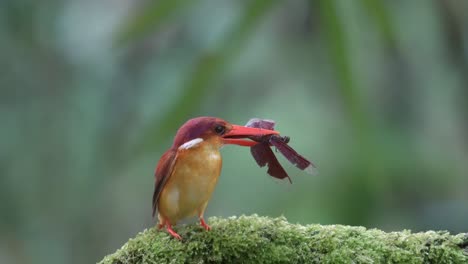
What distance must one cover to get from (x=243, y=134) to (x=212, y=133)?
104 millimetres

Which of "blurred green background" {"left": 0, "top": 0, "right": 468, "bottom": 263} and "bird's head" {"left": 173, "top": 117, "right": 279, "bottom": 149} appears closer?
"bird's head" {"left": 173, "top": 117, "right": 279, "bottom": 149}

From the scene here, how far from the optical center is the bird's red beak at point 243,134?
2316mm

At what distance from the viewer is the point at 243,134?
2.32m

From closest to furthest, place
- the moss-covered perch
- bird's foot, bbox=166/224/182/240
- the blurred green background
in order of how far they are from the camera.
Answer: the moss-covered perch < bird's foot, bbox=166/224/182/240 < the blurred green background

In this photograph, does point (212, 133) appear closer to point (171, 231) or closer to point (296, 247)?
point (171, 231)

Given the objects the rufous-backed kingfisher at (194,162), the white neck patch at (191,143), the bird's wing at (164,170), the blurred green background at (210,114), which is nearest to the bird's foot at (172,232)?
the rufous-backed kingfisher at (194,162)

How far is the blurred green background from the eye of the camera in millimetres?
5012

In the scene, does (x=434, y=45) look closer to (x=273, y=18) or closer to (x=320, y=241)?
(x=273, y=18)

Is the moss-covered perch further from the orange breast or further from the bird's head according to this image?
the bird's head

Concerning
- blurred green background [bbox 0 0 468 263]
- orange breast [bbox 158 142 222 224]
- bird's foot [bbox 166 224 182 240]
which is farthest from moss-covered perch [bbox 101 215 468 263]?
blurred green background [bbox 0 0 468 263]

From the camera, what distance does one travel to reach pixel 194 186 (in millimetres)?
2338

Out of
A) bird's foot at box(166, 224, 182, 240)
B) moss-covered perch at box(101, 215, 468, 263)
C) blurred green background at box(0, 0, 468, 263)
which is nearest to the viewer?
moss-covered perch at box(101, 215, 468, 263)

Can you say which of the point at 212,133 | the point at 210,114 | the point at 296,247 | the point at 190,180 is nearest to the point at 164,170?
the point at 190,180

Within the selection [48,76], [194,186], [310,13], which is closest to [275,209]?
[310,13]
